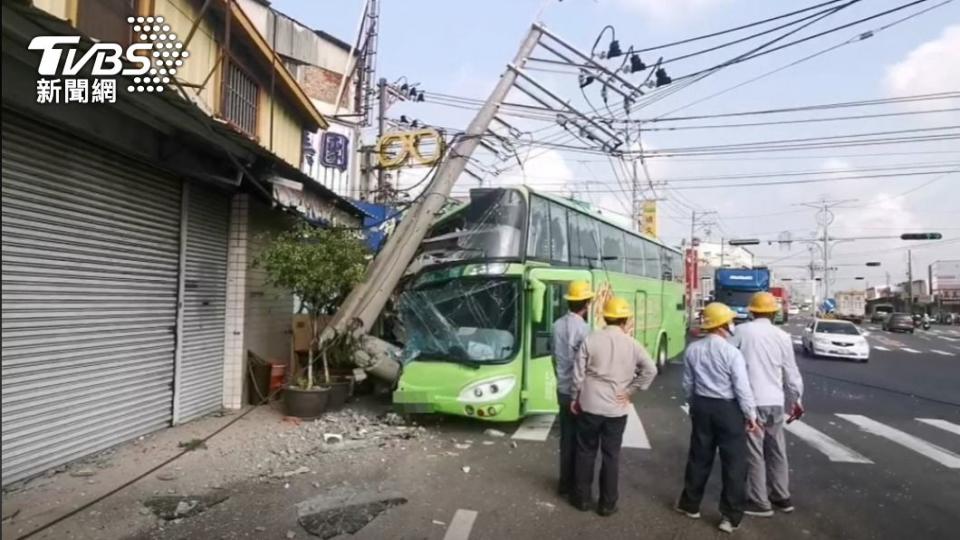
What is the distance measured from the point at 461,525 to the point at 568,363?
199 centimetres

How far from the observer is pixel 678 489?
6.20 m

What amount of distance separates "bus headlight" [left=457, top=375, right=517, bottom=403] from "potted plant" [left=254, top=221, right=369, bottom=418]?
2439mm

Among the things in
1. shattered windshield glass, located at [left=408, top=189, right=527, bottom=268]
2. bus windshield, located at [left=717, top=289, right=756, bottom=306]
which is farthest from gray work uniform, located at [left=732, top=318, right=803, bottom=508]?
bus windshield, located at [left=717, top=289, right=756, bottom=306]

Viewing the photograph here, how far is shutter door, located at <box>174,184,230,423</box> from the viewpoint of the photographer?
8312 mm

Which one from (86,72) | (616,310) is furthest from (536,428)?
(86,72)

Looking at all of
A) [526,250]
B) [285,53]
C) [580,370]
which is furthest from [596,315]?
[285,53]

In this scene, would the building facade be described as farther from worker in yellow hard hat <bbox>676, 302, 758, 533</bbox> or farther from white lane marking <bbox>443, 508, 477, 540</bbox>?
worker in yellow hard hat <bbox>676, 302, 758, 533</bbox>

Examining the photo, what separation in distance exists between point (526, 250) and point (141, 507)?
5.55 meters

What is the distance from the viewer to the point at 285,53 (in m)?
20.4

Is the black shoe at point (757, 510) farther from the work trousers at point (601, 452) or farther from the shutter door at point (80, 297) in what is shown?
the shutter door at point (80, 297)

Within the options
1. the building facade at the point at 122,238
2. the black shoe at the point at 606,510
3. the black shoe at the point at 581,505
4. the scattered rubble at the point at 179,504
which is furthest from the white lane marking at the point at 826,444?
the building facade at the point at 122,238

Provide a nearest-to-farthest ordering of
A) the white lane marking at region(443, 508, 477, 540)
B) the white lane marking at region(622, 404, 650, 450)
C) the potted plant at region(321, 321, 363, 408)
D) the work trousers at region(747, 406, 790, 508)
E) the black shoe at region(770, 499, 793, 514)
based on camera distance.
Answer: the white lane marking at region(443, 508, 477, 540) < the work trousers at region(747, 406, 790, 508) < the black shoe at region(770, 499, 793, 514) < the white lane marking at region(622, 404, 650, 450) < the potted plant at region(321, 321, 363, 408)

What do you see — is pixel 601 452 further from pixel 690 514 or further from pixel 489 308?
pixel 489 308

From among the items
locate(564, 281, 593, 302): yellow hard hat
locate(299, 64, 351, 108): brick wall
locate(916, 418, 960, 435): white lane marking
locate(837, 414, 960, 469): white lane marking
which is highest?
locate(299, 64, 351, 108): brick wall
